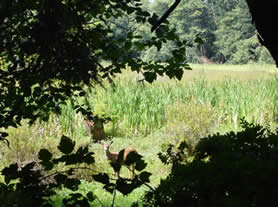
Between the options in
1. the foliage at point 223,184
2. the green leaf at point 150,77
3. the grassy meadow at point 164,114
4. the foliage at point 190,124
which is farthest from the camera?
the grassy meadow at point 164,114

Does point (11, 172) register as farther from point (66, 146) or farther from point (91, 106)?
point (91, 106)

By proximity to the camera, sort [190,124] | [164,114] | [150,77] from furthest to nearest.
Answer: [164,114], [190,124], [150,77]

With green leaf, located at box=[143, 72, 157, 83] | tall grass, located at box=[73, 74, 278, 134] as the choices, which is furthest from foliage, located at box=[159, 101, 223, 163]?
green leaf, located at box=[143, 72, 157, 83]

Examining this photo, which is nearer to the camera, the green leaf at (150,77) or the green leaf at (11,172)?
the green leaf at (11,172)

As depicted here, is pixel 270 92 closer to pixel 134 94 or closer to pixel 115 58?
pixel 134 94

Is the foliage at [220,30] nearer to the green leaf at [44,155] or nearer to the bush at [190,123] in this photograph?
the bush at [190,123]

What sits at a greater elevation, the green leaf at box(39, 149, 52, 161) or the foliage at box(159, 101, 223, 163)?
the green leaf at box(39, 149, 52, 161)

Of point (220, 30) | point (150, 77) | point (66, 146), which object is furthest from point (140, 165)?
point (220, 30)

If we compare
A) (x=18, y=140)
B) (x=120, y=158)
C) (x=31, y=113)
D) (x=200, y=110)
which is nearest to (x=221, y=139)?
(x=120, y=158)

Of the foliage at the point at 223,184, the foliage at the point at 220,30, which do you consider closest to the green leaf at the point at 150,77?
the foliage at the point at 223,184

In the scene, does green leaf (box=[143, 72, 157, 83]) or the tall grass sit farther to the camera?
the tall grass

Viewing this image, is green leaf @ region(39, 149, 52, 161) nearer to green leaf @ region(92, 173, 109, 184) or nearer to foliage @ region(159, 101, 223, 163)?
green leaf @ region(92, 173, 109, 184)

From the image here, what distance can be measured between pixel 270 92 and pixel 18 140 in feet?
22.0

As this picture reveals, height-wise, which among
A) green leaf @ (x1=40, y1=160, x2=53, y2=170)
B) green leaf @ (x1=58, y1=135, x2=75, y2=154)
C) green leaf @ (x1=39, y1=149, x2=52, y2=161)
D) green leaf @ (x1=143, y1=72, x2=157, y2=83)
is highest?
green leaf @ (x1=143, y1=72, x2=157, y2=83)
